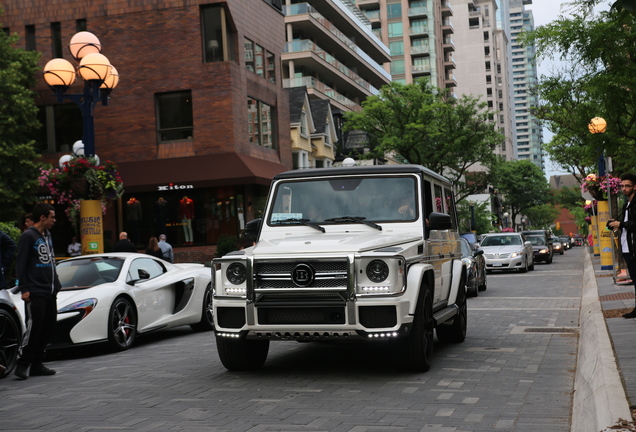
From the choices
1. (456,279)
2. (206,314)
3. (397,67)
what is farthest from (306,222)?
(397,67)

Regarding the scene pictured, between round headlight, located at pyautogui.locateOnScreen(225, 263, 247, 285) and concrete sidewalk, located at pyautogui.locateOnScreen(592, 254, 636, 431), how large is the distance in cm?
340

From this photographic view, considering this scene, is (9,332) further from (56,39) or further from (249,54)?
(56,39)

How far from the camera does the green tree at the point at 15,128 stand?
30938 mm

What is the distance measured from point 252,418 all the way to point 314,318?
1.42m

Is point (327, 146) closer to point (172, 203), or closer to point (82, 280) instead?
point (172, 203)

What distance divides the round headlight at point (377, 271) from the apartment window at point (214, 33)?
2565 cm

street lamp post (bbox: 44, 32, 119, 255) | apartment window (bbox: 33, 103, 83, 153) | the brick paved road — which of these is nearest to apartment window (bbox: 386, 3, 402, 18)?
apartment window (bbox: 33, 103, 83, 153)

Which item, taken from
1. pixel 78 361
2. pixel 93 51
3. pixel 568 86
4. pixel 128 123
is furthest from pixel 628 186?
pixel 128 123

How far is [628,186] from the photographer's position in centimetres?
1062

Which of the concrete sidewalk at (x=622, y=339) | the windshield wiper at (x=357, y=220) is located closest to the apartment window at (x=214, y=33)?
the concrete sidewalk at (x=622, y=339)

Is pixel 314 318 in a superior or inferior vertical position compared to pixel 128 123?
inferior

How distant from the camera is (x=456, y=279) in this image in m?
9.73

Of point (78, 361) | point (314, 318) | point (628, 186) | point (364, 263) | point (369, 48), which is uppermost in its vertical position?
point (369, 48)

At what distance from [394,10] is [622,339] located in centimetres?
9531
